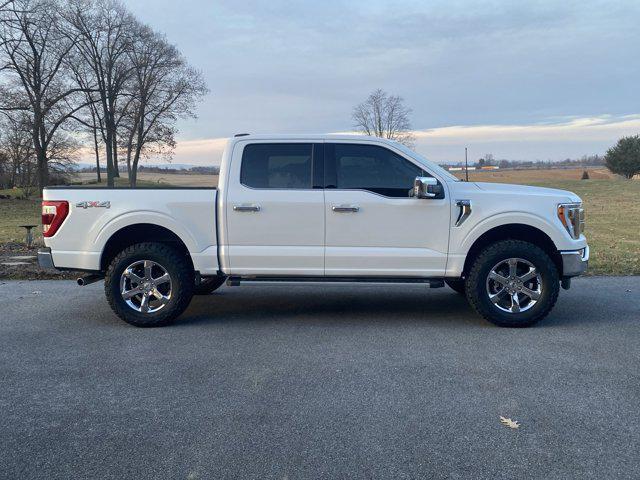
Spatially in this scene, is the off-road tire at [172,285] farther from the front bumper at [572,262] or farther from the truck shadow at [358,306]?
the front bumper at [572,262]

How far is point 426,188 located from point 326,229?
1.12 m

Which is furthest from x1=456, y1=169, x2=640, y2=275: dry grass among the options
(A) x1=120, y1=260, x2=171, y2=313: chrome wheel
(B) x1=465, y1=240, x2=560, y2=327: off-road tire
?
(A) x1=120, y1=260, x2=171, y2=313: chrome wheel

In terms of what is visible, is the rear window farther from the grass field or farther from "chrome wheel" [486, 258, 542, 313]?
"chrome wheel" [486, 258, 542, 313]

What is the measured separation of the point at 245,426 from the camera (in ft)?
12.4

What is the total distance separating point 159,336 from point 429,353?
107 inches

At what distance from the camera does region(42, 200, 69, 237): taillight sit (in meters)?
6.32

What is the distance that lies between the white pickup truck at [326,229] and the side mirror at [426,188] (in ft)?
0.07

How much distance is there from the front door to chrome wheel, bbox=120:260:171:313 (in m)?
1.80

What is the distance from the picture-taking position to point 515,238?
6434 mm

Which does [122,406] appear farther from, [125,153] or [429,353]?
[125,153]

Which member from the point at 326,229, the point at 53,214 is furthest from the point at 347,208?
the point at 53,214

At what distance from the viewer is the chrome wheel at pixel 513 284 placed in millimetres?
6121

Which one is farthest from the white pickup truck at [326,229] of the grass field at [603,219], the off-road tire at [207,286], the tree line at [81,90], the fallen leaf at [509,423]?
the tree line at [81,90]

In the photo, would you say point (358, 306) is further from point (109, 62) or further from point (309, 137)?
point (109, 62)
